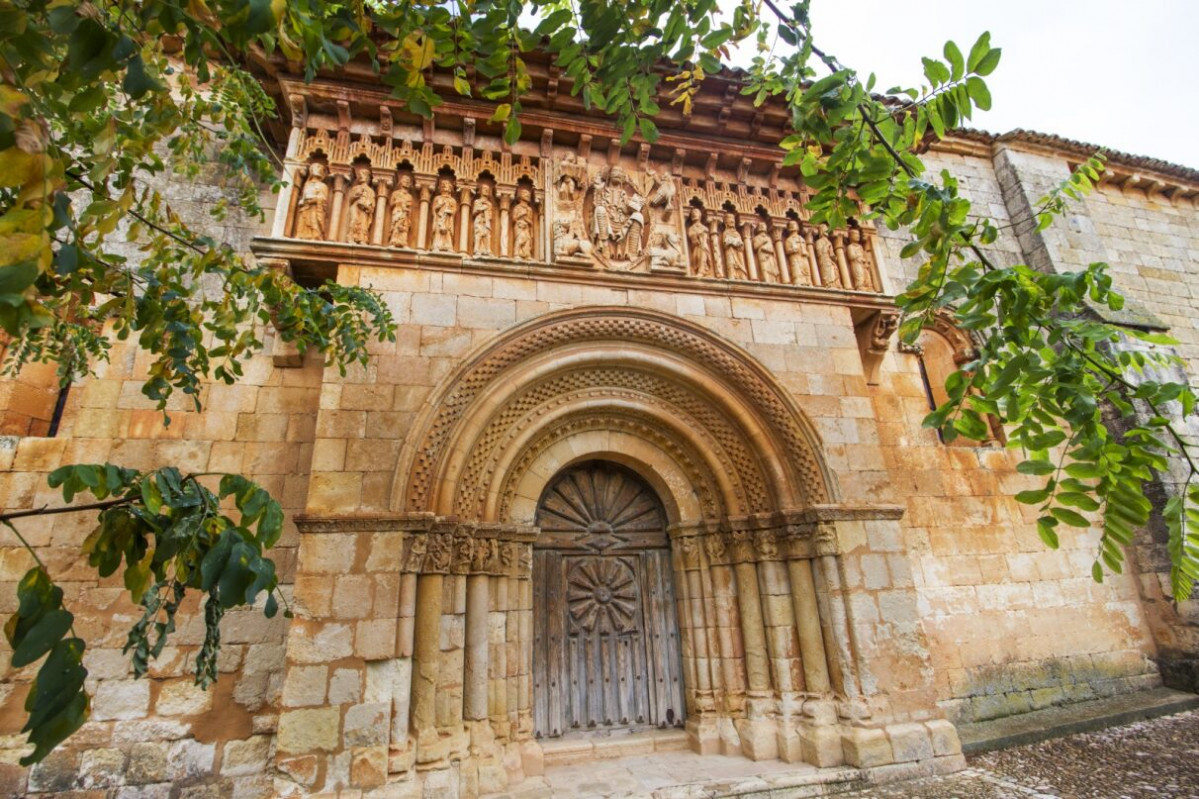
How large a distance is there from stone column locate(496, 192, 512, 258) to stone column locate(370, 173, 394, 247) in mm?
1023

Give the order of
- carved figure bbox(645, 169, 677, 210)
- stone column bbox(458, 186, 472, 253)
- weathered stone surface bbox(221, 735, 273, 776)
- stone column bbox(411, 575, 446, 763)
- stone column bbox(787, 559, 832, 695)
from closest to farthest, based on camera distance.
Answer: stone column bbox(411, 575, 446, 763) → weathered stone surface bbox(221, 735, 273, 776) → stone column bbox(787, 559, 832, 695) → stone column bbox(458, 186, 472, 253) → carved figure bbox(645, 169, 677, 210)

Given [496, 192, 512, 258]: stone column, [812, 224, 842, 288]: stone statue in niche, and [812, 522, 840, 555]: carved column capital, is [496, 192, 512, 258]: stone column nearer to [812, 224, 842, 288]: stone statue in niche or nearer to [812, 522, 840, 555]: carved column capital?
[812, 224, 842, 288]: stone statue in niche

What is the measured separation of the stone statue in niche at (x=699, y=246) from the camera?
5711 millimetres

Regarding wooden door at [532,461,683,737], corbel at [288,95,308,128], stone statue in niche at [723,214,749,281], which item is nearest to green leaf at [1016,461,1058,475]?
wooden door at [532,461,683,737]

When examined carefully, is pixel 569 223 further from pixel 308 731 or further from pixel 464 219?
pixel 308 731

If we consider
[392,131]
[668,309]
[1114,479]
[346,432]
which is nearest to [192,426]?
[346,432]

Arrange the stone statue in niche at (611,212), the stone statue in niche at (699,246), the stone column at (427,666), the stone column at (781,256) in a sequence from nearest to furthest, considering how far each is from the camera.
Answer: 1. the stone column at (427,666)
2. the stone statue in niche at (611,212)
3. the stone statue in niche at (699,246)
4. the stone column at (781,256)

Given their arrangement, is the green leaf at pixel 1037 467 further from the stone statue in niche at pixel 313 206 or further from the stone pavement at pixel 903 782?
the stone statue in niche at pixel 313 206

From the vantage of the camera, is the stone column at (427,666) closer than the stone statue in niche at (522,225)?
Yes

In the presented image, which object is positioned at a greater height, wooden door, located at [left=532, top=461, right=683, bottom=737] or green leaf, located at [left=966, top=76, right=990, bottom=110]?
green leaf, located at [left=966, top=76, right=990, bottom=110]

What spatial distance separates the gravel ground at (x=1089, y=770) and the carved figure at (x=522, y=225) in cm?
513

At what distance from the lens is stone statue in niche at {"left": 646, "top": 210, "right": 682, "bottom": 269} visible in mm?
5539

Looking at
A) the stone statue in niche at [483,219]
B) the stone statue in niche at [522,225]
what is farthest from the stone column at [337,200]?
the stone statue in niche at [522,225]

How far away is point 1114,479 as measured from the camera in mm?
1895
